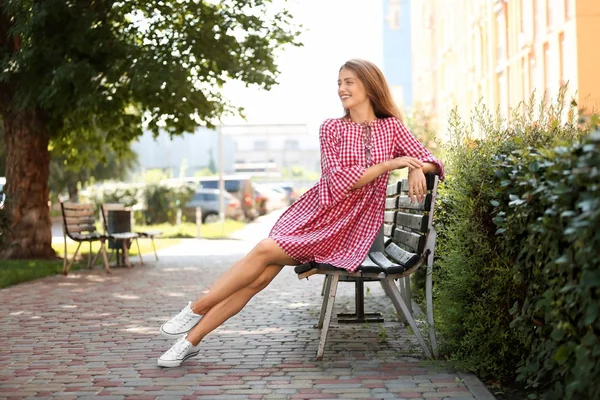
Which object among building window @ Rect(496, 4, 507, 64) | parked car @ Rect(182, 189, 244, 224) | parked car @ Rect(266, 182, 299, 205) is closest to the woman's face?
building window @ Rect(496, 4, 507, 64)

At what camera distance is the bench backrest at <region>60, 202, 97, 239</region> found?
14578mm

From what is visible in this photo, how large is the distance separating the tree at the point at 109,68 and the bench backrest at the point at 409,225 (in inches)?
309

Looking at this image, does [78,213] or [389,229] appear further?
[78,213]

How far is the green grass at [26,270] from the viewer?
13039mm

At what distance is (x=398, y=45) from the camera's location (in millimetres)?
84688

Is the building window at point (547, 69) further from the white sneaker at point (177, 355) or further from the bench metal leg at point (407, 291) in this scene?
the white sneaker at point (177, 355)

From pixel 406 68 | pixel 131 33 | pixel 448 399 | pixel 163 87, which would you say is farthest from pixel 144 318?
pixel 406 68

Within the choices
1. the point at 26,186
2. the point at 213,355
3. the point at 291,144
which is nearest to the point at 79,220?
the point at 26,186

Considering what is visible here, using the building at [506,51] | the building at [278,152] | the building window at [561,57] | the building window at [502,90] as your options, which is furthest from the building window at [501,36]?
the building at [278,152]

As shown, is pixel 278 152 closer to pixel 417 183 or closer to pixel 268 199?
pixel 268 199

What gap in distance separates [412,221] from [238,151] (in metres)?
116

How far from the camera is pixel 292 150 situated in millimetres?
Answer: 114312

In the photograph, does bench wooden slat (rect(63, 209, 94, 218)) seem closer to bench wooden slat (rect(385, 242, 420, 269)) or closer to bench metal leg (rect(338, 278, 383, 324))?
bench metal leg (rect(338, 278, 383, 324))

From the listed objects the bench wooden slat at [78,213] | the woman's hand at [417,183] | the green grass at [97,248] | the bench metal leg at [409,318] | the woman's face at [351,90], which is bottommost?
the green grass at [97,248]
